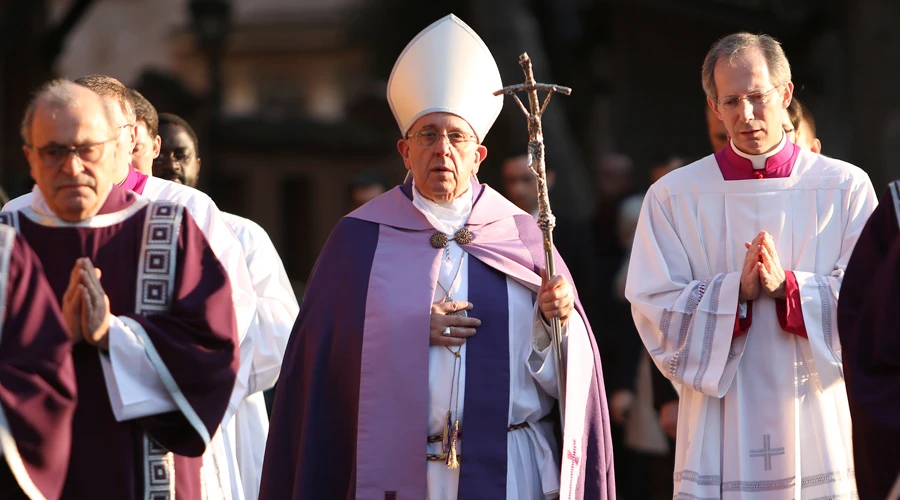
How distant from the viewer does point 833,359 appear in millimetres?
6883

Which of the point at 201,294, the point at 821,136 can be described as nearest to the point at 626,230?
the point at 201,294

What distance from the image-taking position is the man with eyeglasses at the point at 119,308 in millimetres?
6035

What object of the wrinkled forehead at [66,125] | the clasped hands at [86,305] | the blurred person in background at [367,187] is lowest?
the clasped hands at [86,305]

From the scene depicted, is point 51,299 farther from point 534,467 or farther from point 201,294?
point 534,467

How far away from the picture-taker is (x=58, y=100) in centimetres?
606

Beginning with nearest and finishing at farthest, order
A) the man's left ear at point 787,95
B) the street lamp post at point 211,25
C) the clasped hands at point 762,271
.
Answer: the clasped hands at point 762,271 → the man's left ear at point 787,95 → the street lamp post at point 211,25

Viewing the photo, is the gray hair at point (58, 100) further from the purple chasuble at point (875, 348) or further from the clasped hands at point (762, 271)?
the purple chasuble at point (875, 348)

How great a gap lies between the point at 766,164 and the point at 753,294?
0.59 metres

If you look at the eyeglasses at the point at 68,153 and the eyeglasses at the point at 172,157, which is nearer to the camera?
the eyeglasses at the point at 68,153

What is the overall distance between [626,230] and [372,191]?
1.50 m

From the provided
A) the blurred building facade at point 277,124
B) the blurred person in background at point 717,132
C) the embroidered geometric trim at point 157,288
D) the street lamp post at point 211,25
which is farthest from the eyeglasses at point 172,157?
the blurred building facade at point 277,124

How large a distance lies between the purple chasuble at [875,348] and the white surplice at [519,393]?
1030 millimetres

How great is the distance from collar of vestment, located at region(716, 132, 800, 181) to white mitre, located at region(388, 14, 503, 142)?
0.98 m

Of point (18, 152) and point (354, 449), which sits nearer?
point (354, 449)
